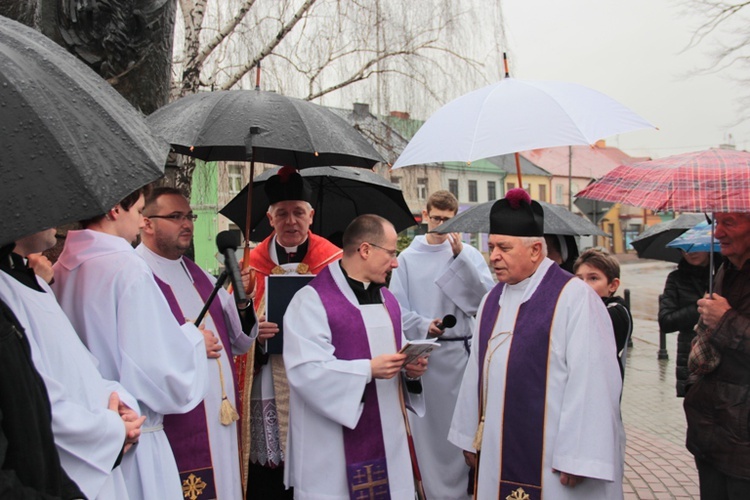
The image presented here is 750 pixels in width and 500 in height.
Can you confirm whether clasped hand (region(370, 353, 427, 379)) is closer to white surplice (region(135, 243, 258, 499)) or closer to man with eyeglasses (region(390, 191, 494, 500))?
white surplice (region(135, 243, 258, 499))

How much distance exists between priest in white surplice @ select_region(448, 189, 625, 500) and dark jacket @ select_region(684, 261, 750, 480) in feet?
1.42

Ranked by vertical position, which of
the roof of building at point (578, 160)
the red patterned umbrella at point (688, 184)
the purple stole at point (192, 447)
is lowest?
the purple stole at point (192, 447)

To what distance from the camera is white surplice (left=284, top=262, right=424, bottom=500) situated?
11.2 feet

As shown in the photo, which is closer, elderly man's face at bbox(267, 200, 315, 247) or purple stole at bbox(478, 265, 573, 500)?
purple stole at bbox(478, 265, 573, 500)

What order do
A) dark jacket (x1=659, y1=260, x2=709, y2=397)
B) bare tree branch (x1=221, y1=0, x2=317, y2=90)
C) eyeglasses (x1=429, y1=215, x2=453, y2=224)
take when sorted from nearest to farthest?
eyeglasses (x1=429, y1=215, x2=453, y2=224), dark jacket (x1=659, y1=260, x2=709, y2=397), bare tree branch (x1=221, y1=0, x2=317, y2=90)

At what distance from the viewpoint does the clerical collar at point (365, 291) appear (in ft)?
12.1

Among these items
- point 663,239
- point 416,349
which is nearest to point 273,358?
point 416,349

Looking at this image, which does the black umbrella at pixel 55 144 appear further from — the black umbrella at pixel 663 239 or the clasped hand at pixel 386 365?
the black umbrella at pixel 663 239

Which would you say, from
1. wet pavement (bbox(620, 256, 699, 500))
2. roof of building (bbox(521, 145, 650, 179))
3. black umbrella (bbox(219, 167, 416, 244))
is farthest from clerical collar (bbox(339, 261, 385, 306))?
roof of building (bbox(521, 145, 650, 179))

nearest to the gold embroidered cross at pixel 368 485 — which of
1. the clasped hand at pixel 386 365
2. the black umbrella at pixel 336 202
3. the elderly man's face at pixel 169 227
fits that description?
the clasped hand at pixel 386 365

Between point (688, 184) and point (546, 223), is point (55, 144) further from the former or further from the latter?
point (546, 223)

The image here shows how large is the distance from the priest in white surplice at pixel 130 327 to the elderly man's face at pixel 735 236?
8.64 ft

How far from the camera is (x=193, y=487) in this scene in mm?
3258

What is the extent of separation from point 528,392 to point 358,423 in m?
0.88
